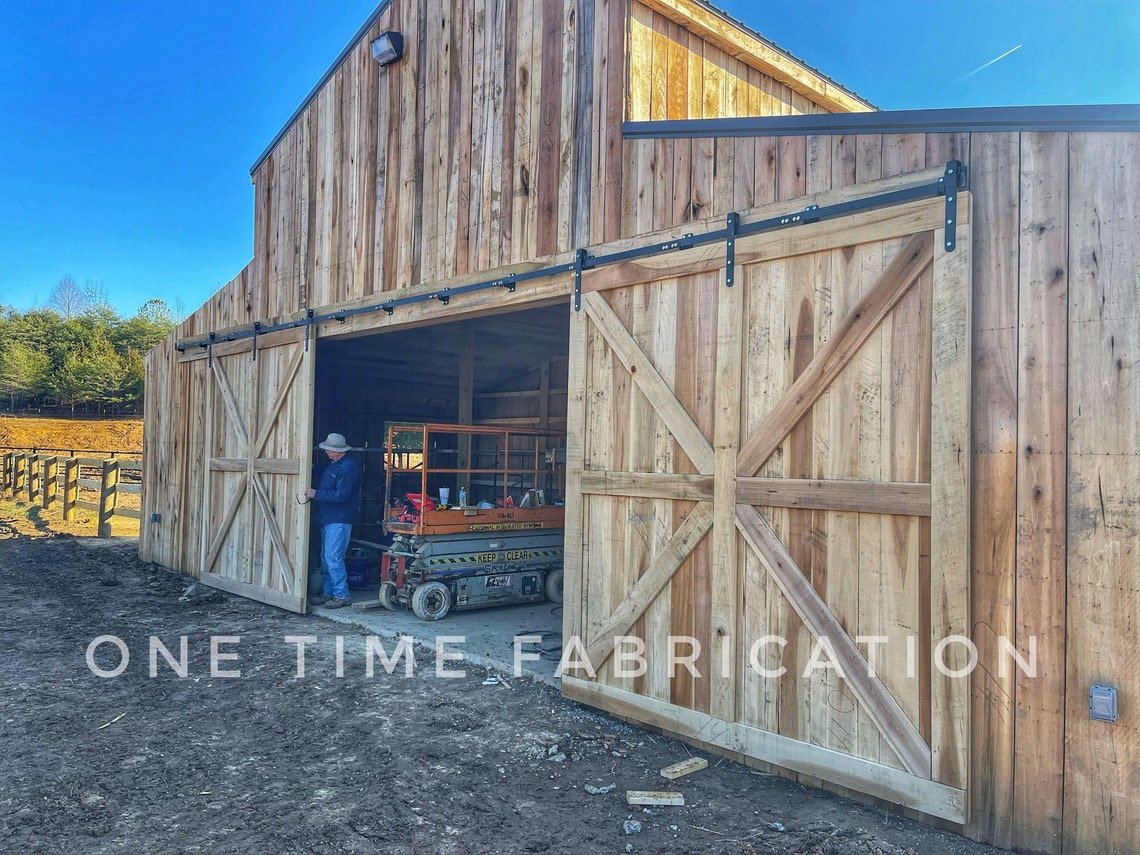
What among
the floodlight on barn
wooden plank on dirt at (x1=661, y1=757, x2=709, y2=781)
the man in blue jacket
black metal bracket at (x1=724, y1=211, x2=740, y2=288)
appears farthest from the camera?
the man in blue jacket

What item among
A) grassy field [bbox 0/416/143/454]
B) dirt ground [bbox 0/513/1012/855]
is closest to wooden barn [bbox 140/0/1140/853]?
dirt ground [bbox 0/513/1012/855]

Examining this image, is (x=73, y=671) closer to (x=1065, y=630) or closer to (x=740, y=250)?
(x=740, y=250)

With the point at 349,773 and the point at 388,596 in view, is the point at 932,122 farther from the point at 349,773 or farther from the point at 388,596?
the point at 388,596

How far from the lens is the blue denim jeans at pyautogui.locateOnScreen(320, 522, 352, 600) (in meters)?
8.34

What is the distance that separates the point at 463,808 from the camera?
3.68 metres

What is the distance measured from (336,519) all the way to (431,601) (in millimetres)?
1556

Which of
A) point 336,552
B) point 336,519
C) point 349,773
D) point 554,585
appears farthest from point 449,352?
point 349,773

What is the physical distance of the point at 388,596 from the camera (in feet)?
26.4

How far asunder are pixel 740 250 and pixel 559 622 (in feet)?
14.7

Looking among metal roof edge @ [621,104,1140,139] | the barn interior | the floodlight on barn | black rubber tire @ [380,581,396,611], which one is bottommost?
black rubber tire @ [380,581,396,611]

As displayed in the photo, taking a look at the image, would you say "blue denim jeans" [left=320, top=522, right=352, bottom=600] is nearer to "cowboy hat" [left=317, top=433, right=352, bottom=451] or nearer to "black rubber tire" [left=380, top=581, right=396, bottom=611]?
"black rubber tire" [left=380, top=581, right=396, bottom=611]

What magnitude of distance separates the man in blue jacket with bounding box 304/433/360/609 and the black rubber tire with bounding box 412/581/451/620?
119 cm

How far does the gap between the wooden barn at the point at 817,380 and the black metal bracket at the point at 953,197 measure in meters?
0.01

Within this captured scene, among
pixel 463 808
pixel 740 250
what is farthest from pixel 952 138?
pixel 463 808
